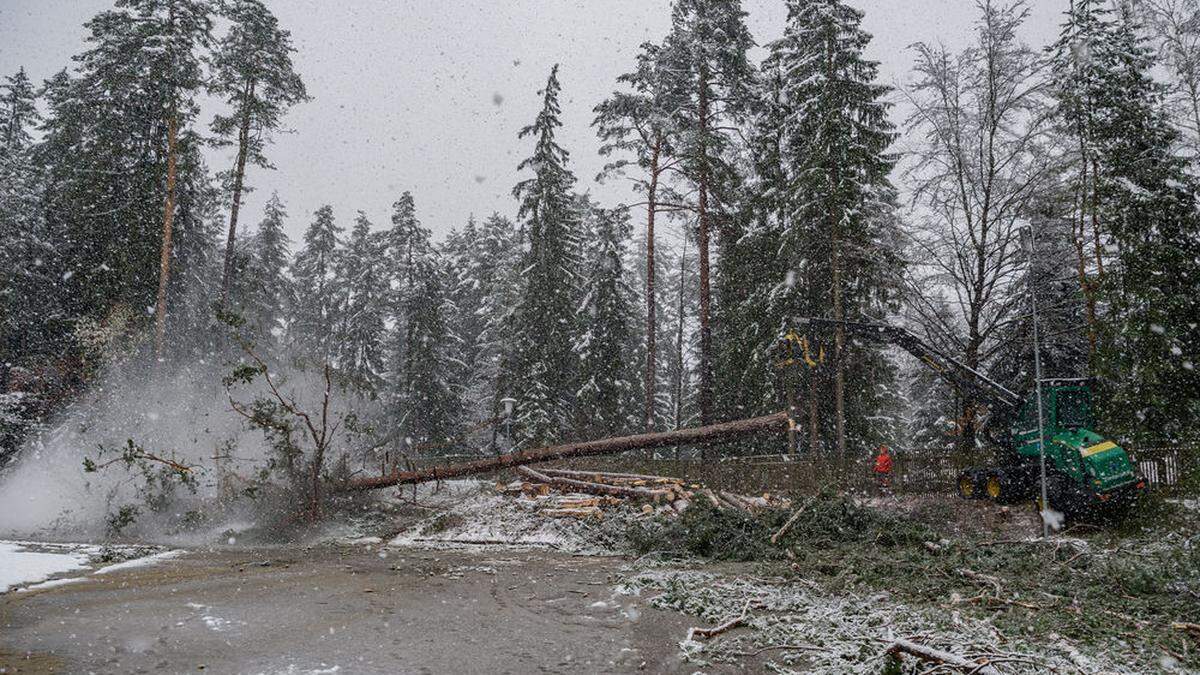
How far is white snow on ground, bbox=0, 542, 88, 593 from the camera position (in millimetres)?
8078

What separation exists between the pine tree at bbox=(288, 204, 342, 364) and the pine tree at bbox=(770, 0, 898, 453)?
1363 inches

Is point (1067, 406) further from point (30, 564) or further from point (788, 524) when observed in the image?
point (30, 564)

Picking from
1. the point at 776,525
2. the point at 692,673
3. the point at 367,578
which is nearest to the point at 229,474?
the point at 367,578

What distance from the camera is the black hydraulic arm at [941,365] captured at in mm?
15594

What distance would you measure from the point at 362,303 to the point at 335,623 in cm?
3651

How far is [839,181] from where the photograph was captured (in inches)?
817

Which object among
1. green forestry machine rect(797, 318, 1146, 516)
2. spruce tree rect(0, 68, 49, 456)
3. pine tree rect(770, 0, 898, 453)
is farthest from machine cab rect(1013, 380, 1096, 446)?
spruce tree rect(0, 68, 49, 456)

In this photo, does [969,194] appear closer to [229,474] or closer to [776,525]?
→ [776,525]

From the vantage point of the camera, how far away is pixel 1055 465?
1366 centimetres

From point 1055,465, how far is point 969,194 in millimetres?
10325

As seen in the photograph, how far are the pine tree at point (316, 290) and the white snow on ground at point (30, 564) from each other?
35984mm

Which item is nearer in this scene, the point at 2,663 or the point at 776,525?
the point at 2,663

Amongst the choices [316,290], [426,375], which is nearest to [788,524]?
[426,375]

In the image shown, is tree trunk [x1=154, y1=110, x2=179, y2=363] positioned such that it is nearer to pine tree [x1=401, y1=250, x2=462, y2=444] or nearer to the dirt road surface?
pine tree [x1=401, y1=250, x2=462, y2=444]
